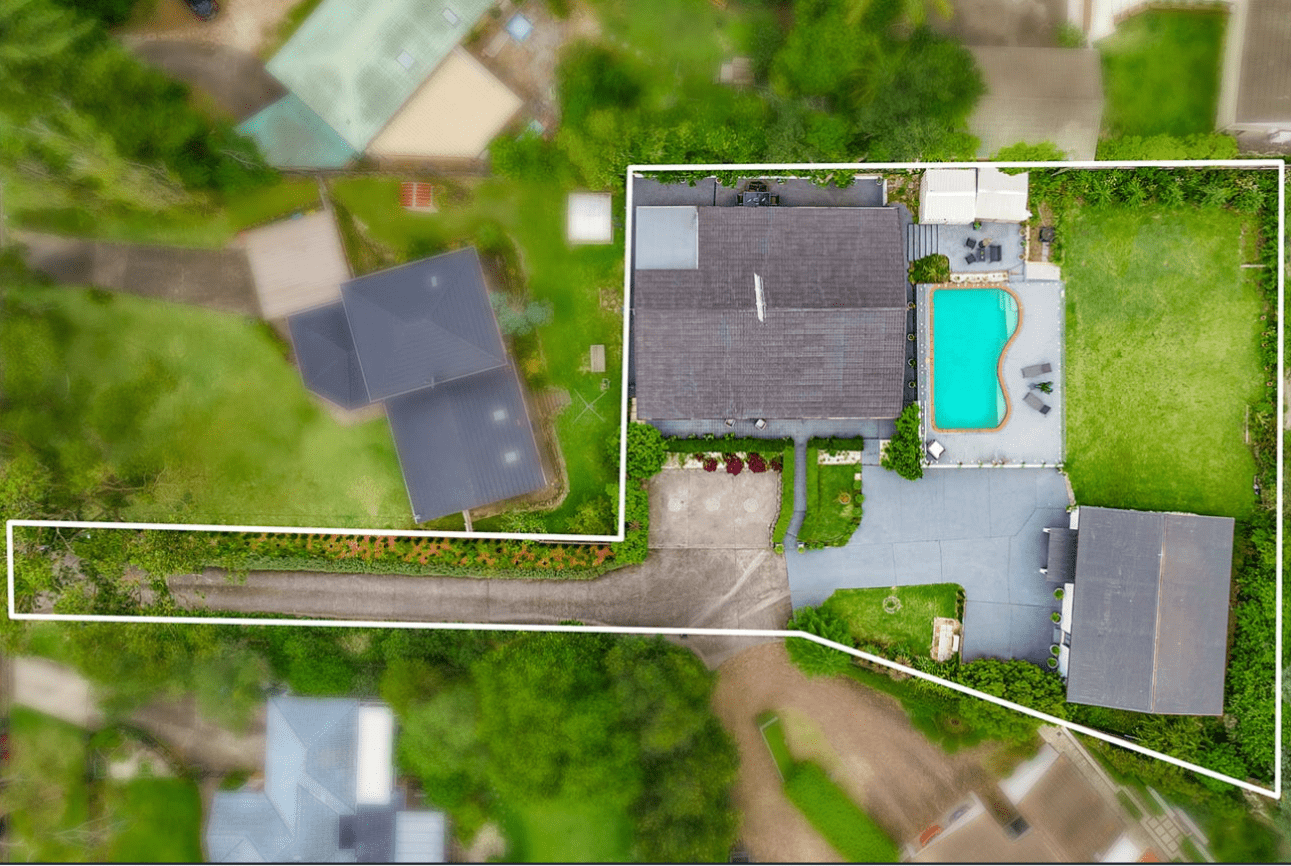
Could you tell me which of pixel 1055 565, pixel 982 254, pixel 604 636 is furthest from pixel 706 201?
pixel 1055 565

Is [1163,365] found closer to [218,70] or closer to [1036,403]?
[1036,403]

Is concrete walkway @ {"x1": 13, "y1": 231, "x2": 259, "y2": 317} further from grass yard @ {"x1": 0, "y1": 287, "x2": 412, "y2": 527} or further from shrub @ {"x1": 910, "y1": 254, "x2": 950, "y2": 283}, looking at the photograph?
shrub @ {"x1": 910, "y1": 254, "x2": 950, "y2": 283}

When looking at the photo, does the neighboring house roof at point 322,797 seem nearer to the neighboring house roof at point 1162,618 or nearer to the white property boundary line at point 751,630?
the white property boundary line at point 751,630

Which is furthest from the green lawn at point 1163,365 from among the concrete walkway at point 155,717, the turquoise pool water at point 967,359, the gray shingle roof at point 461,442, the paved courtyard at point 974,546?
the concrete walkway at point 155,717

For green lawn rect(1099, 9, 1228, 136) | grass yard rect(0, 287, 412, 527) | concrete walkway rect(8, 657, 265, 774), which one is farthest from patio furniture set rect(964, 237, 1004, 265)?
concrete walkway rect(8, 657, 265, 774)

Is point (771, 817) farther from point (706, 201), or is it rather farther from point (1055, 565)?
point (706, 201)
